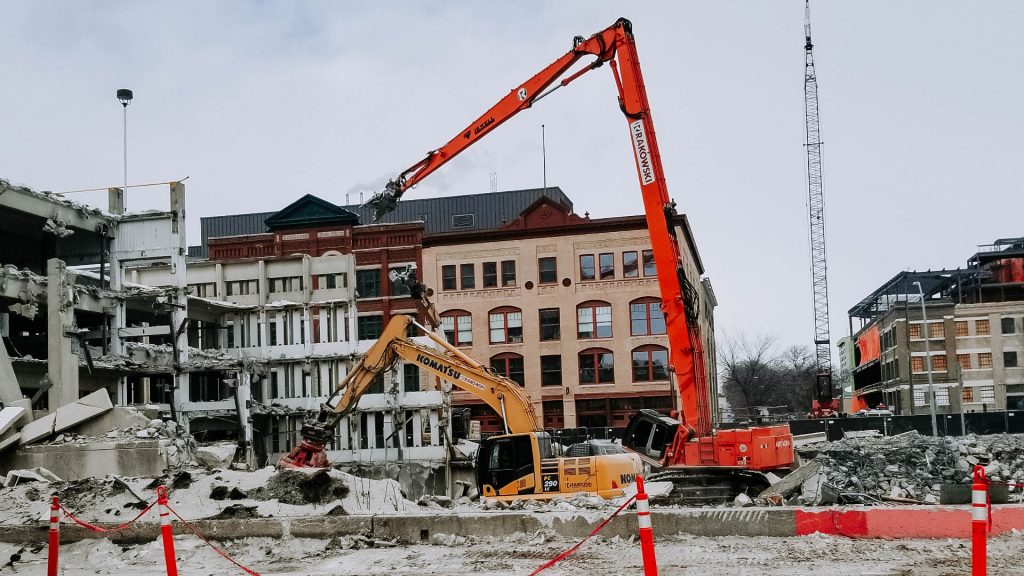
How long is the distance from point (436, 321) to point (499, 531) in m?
15.9

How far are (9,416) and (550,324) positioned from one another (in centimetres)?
3959

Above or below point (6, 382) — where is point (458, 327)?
above

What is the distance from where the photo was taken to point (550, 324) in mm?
61562

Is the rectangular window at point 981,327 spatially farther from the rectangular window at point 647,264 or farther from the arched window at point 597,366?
the arched window at point 597,366

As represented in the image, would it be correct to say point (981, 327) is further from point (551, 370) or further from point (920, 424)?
point (551, 370)

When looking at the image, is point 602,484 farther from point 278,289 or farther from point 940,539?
point 278,289

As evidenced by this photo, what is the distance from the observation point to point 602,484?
21250mm

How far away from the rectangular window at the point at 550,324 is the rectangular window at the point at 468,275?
4.61 metres


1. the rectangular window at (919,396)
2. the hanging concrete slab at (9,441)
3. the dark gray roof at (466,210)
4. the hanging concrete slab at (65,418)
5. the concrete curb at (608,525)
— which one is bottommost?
the rectangular window at (919,396)

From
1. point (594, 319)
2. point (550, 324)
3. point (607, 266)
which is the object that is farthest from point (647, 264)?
point (550, 324)

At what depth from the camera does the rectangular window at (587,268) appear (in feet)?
201

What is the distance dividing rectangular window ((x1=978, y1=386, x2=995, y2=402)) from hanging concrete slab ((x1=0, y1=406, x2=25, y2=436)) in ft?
251

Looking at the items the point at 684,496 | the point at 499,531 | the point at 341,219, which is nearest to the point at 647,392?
the point at 341,219

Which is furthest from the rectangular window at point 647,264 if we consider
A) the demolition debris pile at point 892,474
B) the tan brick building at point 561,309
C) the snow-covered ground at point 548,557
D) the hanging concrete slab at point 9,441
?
the snow-covered ground at point 548,557
